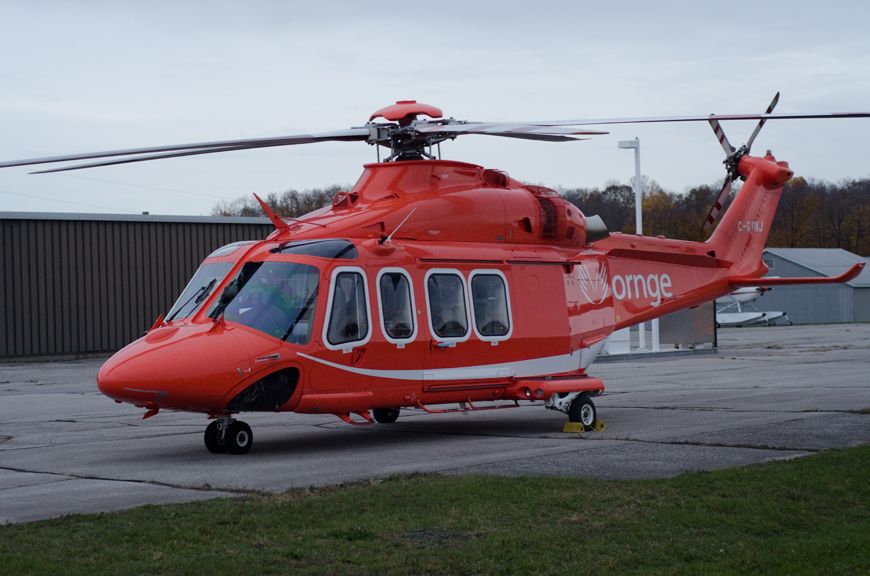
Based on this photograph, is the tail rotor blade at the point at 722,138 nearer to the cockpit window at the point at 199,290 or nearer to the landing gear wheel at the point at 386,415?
the landing gear wheel at the point at 386,415

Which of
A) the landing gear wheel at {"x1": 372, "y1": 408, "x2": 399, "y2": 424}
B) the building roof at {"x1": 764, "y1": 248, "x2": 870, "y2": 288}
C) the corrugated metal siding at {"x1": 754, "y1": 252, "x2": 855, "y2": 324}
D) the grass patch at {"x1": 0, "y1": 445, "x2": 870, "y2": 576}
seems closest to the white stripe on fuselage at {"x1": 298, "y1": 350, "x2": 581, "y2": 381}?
the landing gear wheel at {"x1": 372, "y1": 408, "x2": 399, "y2": 424}

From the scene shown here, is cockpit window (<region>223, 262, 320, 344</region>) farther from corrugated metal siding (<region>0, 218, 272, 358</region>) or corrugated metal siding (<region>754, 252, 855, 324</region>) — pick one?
corrugated metal siding (<region>754, 252, 855, 324</region>)

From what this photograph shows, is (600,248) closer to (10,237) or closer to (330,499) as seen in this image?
(330,499)

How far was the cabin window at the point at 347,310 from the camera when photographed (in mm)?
12188

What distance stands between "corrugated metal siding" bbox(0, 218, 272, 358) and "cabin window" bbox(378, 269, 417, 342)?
82.2 feet

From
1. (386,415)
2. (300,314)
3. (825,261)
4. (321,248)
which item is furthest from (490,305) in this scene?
(825,261)

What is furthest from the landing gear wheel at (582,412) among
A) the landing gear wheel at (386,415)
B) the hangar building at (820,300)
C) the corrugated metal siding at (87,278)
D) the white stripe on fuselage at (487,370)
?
the hangar building at (820,300)

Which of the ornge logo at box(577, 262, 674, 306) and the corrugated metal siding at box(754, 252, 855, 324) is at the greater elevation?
the ornge logo at box(577, 262, 674, 306)

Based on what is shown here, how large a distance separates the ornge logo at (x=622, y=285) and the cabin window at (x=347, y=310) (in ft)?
13.8

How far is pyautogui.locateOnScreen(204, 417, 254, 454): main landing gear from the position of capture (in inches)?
475

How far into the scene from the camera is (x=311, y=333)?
11961 millimetres

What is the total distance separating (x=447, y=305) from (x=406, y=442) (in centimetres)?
183

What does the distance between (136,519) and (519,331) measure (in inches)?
289

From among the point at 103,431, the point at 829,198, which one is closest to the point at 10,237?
the point at 103,431
